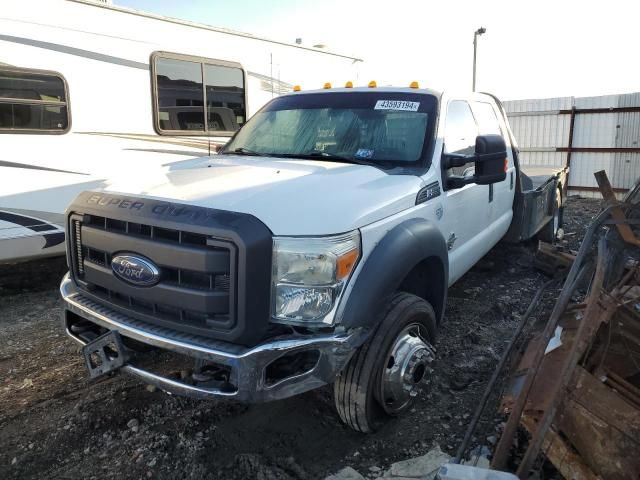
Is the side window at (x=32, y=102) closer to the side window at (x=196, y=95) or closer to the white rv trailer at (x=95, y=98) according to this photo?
the white rv trailer at (x=95, y=98)

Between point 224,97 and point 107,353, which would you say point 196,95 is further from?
point 107,353

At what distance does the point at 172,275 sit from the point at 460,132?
2.67 m

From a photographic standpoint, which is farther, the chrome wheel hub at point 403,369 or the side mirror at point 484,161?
the side mirror at point 484,161

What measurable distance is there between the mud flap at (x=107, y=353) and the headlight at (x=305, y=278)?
0.85m

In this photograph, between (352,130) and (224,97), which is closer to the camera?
(352,130)

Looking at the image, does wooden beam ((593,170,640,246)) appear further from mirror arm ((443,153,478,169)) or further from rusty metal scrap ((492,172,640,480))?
mirror arm ((443,153,478,169))

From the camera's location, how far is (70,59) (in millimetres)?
5332

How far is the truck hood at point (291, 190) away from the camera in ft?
7.98

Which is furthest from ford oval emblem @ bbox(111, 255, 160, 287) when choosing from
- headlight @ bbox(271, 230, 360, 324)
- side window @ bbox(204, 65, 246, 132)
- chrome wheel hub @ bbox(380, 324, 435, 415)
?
side window @ bbox(204, 65, 246, 132)

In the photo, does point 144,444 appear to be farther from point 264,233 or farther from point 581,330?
point 581,330

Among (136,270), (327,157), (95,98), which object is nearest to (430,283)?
(327,157)

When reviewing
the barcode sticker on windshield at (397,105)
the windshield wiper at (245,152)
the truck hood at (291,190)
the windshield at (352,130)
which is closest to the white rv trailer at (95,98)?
the windshield wiper at (245,152)

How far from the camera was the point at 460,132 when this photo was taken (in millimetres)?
4121

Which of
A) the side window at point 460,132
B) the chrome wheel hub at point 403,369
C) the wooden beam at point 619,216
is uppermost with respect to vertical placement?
the side window at point 460,132
